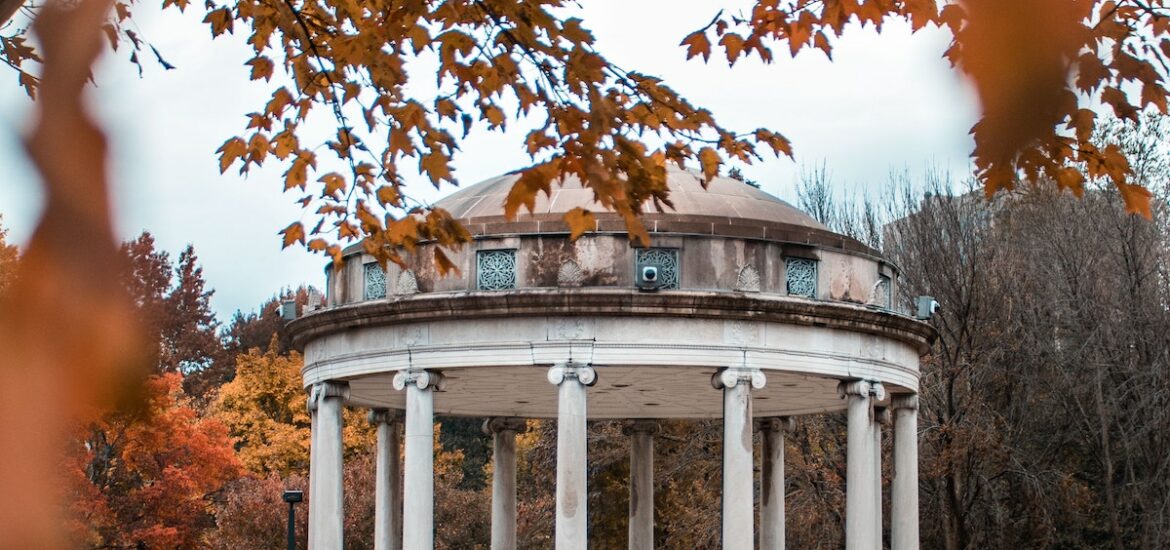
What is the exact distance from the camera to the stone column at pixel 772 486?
33688 mm

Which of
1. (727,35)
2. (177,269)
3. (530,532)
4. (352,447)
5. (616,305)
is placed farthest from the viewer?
(352,447)

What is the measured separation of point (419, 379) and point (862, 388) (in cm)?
852

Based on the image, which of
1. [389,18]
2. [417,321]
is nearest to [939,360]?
[417,321]

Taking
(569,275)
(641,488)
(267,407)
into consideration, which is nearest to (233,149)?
(569,275)

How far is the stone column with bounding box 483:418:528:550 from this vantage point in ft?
118

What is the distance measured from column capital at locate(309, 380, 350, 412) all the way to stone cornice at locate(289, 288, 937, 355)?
2029 mm

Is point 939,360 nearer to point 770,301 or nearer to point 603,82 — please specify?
point 770,301

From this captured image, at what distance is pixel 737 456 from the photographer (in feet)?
87.9

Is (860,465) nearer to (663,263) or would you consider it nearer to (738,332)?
(738,332)

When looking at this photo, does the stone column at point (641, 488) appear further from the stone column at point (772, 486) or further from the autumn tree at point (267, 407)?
the autumn tree at point (267, 407)

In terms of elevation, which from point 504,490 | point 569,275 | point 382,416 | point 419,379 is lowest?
point 504,490

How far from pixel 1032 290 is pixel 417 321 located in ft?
89.6

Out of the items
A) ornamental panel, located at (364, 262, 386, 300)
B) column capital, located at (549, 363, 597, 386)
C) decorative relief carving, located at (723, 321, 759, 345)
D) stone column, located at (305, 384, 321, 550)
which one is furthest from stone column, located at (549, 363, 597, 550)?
stone column, located at (305, 384, 321, 550)

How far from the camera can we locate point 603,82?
9.84 metres
